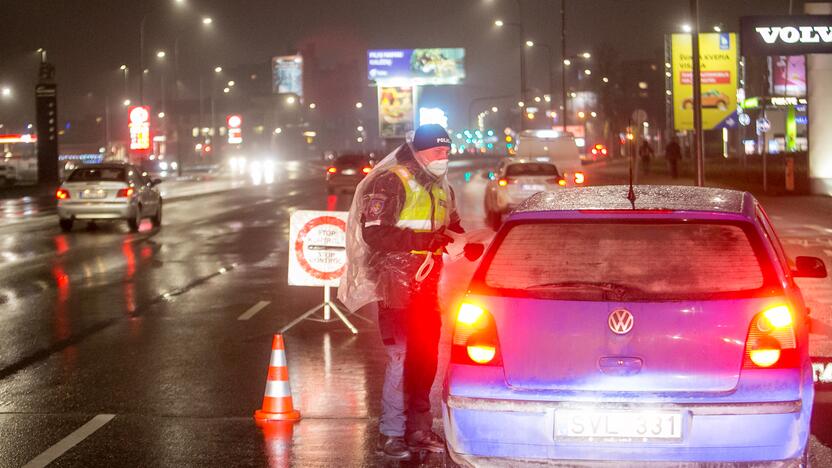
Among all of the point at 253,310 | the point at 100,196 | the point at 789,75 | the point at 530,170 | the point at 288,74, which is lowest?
the point at 253,310

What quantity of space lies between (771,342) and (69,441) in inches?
171

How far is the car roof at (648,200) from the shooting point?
579cm

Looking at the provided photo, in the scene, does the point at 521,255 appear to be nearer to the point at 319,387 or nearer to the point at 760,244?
the point at 760,244

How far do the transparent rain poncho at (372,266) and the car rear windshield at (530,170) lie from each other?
826 inches

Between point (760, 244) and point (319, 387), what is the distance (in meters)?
4.56

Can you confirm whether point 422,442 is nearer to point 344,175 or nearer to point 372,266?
point 372,266

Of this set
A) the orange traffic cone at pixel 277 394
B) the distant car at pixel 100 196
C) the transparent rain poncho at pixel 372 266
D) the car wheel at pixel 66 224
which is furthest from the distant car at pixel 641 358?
the car wheel at pixel 66 224

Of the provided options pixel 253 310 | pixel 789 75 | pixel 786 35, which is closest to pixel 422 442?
pixel 253 310

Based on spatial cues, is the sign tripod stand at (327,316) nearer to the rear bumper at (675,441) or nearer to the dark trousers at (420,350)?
the dark trousers at (420,350)

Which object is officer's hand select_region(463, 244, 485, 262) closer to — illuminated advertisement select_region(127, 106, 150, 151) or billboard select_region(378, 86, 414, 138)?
illuminated advertisement select_region(127, 106, 150, 151)

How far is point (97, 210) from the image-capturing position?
2692cm

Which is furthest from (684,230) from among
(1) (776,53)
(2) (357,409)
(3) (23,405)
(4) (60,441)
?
(1) (776,53)

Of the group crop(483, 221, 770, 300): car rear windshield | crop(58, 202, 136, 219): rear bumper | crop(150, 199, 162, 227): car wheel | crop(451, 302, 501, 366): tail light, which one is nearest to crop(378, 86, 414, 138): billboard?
crop(150, 199, 162, 227): car wheel

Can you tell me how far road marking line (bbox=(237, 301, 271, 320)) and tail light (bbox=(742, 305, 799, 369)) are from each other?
339 inches
